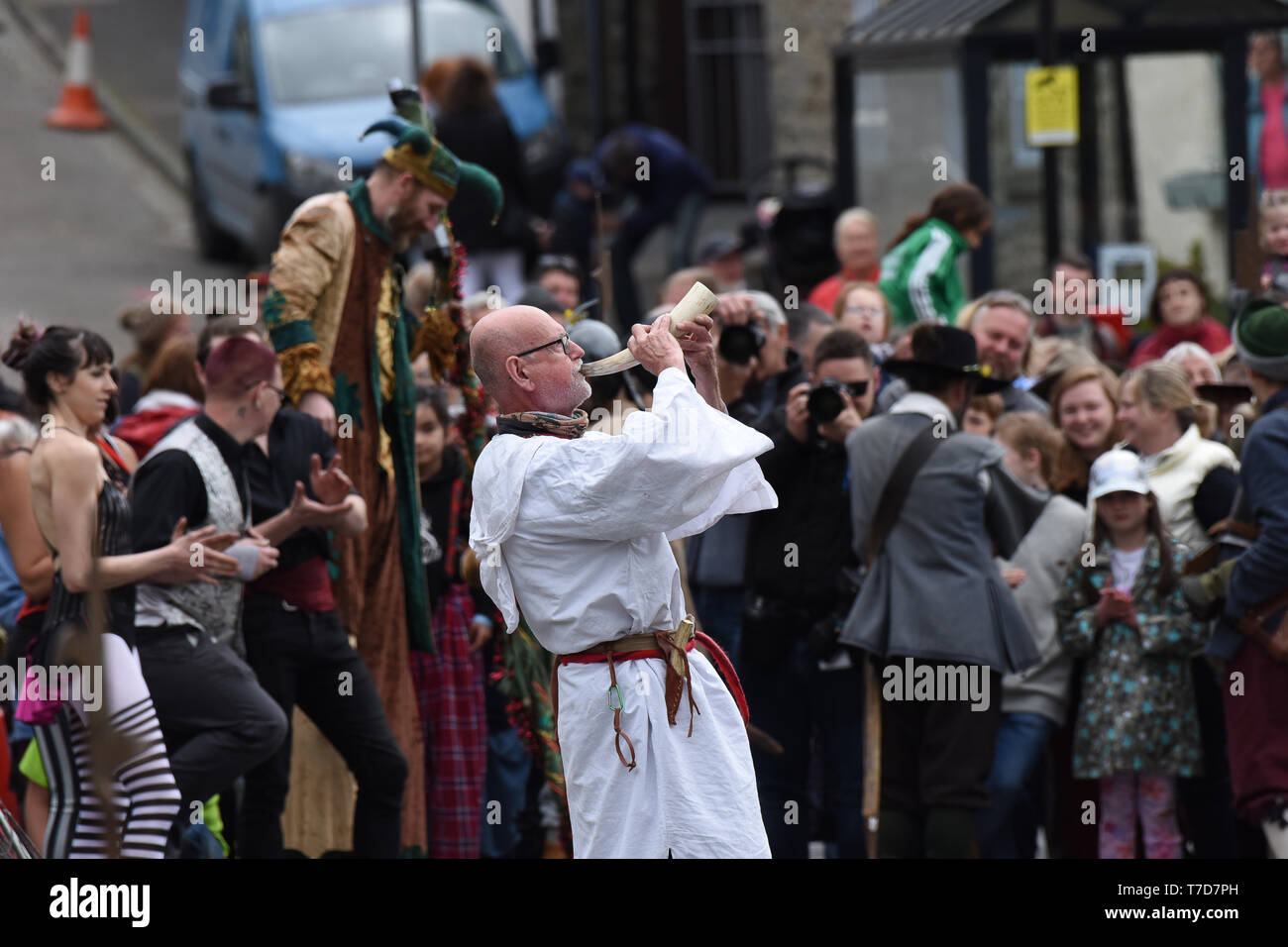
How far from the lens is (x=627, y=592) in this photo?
4.46 meters

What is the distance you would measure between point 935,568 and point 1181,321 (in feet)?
9.66

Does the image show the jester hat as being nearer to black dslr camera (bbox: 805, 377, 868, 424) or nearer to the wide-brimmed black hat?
black dslr camera (bbox: 805, 377, 868, 424)

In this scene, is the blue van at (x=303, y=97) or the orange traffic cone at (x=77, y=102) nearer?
the blue van at (x=303, y=97)

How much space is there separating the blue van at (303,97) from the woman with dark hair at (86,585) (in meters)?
7.46

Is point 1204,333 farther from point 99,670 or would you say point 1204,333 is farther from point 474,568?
point 99,670

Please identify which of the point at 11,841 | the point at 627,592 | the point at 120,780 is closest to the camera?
the point at 627,592

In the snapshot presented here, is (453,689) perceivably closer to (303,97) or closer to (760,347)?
(760,347)

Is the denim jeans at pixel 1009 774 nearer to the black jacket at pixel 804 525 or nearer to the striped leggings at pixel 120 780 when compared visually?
the black jacket at pixel 804 525

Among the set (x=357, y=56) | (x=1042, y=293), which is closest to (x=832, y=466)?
(x=1042, y=293)

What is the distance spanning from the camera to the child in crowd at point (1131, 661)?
6.40m

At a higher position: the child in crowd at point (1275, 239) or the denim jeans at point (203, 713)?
the child in crowd at point (1275, 239)

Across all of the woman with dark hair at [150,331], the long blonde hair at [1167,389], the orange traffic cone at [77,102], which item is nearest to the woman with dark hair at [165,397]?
the woman with dark hair at [150,331]

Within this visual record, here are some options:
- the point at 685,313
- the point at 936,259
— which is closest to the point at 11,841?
the point at 685,313
